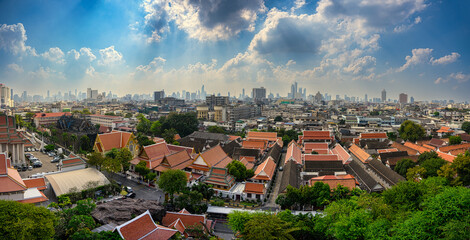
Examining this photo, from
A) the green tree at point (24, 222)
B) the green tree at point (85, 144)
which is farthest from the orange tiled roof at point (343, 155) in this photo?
the green tree at point (85, 144)

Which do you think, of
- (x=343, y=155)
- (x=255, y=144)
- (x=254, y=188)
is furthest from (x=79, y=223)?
(x=343, y=155)

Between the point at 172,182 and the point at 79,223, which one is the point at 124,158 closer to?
the point at 172,182

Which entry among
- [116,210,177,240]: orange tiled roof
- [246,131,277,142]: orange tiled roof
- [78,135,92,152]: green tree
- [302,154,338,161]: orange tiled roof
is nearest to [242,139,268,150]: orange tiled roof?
[246,131,277,142]: orange tiled roof

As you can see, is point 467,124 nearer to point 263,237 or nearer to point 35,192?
Answer: point 263,237

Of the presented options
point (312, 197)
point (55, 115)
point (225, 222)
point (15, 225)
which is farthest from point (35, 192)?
point (55, 115)

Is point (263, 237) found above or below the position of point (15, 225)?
below

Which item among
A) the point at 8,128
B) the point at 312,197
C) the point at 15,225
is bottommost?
the point at 312,197

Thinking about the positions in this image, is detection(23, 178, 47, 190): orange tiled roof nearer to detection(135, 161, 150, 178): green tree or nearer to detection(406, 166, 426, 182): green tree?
detection(135, 161, 150, 178): green tree
